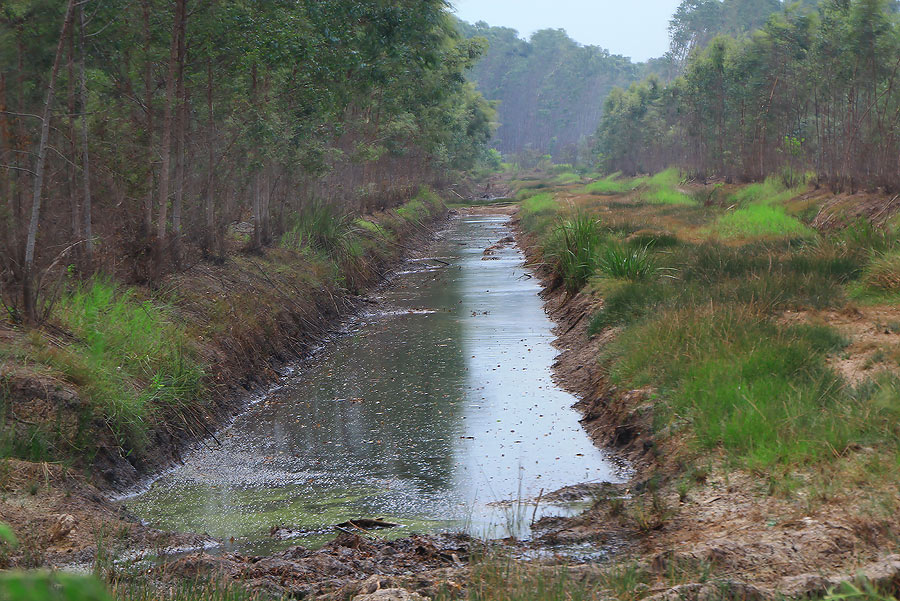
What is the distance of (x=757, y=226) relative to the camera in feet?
75.7

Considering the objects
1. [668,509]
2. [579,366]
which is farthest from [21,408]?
[579,366]

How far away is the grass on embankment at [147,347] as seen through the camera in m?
7.57

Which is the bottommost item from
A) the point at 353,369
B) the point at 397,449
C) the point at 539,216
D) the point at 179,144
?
the point at 353,369

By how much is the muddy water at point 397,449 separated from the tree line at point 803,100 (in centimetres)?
1605

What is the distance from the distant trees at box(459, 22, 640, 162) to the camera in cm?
15450

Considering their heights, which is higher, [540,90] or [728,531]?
[540,90]

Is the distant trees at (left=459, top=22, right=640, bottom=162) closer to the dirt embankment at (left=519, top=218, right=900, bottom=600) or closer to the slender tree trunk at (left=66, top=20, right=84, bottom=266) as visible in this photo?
the slender tree trunk at (left=66, top=20, right=84, bottom=266)

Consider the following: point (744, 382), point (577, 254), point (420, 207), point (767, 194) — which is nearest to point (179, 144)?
point (577, 254)

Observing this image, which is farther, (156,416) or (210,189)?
(210,189)

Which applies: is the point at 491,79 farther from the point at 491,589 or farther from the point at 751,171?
the point at 491,589

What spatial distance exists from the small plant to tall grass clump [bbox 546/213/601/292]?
841mm

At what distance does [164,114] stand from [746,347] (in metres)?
9.54

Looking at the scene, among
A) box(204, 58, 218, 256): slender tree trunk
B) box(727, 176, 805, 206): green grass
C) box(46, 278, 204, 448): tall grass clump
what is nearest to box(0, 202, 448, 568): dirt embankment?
box(46, 278, 204, 448): tall grass clump

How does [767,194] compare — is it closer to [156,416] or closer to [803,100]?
[803,100]
